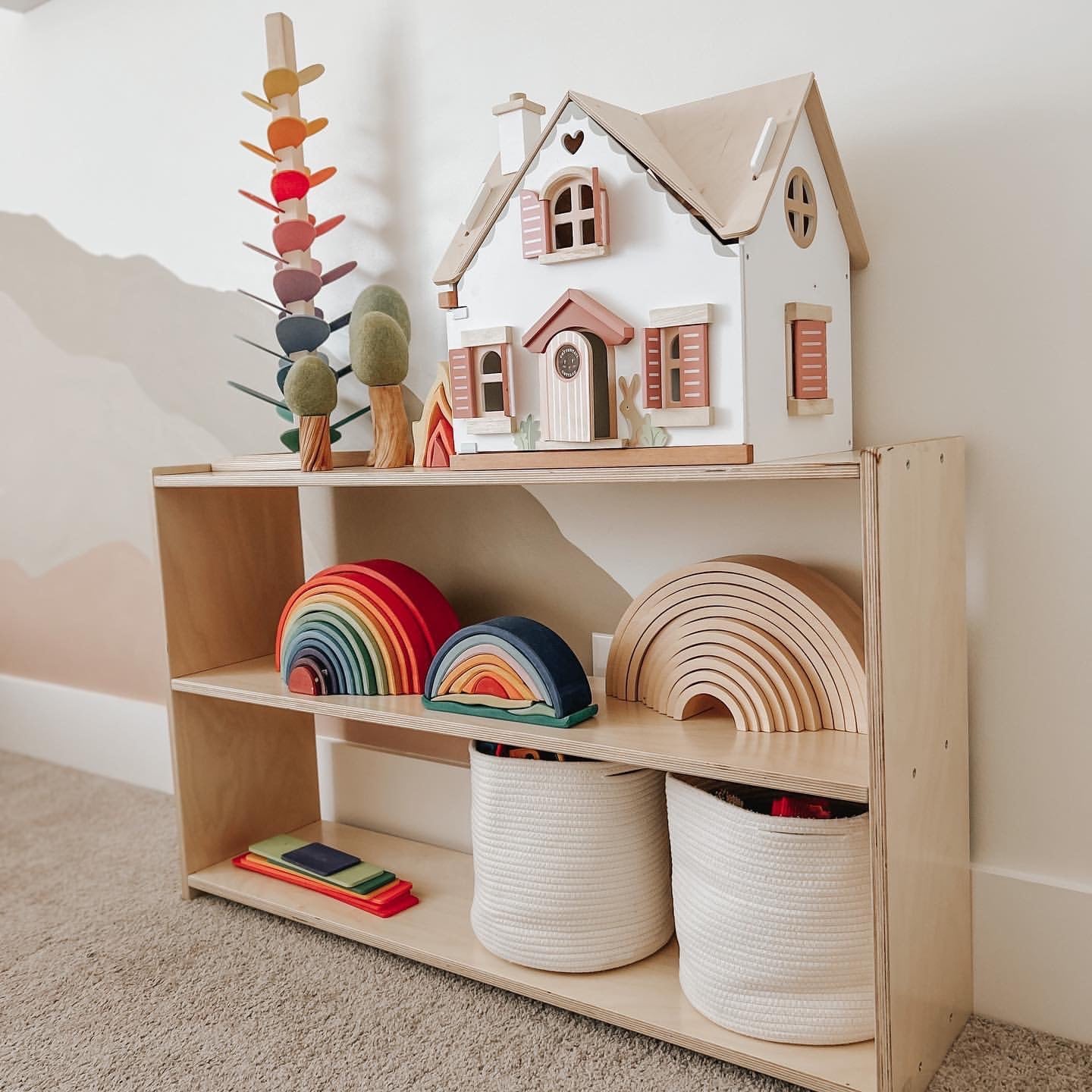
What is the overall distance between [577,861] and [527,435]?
535 mm

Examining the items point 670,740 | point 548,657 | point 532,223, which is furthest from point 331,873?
point 532,223

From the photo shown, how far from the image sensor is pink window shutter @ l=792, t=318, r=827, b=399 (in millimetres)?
1205

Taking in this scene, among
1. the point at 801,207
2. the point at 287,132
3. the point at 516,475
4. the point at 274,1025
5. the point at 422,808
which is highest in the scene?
the point at 287,132

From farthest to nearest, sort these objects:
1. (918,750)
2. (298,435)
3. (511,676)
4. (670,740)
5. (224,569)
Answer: (224,569)
(298,435)
(511,676)
(670,740)
(918,750)

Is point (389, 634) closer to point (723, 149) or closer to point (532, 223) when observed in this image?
point (532, 223)

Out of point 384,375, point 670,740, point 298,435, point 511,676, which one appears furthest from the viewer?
point 298,435

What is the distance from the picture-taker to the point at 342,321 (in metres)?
1.75

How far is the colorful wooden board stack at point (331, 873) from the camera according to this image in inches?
61.7

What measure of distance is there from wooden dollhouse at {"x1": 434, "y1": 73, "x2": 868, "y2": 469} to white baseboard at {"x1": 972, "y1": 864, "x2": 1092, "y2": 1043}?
22.7 inches

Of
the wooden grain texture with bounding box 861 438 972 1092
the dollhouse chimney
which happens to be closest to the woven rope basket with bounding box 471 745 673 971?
the wooden grain texture with bounding box 861 438 972 1092

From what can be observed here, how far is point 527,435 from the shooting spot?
4.29 ft

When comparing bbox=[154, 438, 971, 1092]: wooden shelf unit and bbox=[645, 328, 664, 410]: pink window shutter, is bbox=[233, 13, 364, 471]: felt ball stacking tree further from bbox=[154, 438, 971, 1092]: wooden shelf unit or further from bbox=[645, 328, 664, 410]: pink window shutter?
bbox=[645, 328, 664, 410]: pink window shutter

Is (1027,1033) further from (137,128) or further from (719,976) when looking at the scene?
(137,128)

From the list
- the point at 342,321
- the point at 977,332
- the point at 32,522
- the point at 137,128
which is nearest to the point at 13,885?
the point at 32,522
